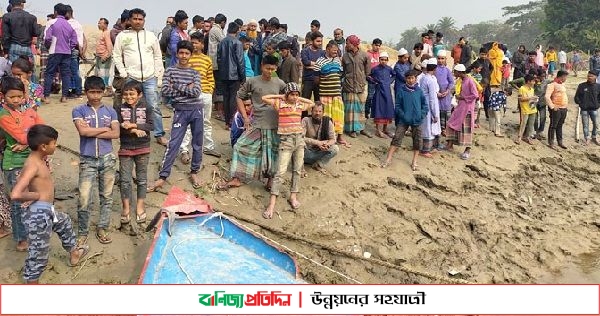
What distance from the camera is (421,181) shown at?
8.04 metres

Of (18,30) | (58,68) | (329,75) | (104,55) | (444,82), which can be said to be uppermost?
(18,30)

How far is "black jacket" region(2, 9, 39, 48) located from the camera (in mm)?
8031

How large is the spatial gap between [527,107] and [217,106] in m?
6.46

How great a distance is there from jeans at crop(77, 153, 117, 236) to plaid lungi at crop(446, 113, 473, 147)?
21.1 feet

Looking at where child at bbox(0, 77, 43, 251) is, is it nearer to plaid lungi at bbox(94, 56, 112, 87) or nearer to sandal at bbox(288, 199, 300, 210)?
sandal at bbox(288, 199, 300, 210)

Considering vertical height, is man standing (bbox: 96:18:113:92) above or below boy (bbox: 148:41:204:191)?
above

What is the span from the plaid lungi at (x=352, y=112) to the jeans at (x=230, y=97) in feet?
6.56

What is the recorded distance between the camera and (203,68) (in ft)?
23.6

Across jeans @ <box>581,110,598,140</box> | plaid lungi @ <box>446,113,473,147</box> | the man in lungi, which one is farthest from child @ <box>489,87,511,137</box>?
the man in lungi

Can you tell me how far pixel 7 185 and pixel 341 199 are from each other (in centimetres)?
419

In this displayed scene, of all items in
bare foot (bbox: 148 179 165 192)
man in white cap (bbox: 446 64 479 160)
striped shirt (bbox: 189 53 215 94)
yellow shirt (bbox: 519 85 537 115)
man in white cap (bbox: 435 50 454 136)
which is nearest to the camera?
bare foot (bbox: 148 179 165 192)

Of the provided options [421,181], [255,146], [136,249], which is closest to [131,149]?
[136,249]

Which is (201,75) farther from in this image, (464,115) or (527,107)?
(527,107)

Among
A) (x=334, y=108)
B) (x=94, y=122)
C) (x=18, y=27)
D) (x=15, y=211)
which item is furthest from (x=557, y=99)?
(x=18, y=27)
